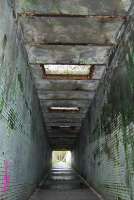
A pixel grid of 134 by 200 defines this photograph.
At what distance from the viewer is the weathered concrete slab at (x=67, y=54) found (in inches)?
274

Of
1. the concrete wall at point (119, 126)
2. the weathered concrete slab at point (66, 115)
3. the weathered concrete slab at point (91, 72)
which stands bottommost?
the concrete wall at point (119, 126)

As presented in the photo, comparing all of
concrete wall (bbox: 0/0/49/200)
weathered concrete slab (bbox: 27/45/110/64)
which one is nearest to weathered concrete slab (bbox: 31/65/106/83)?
weathered concrete slab (bbox: 27/45/110/64)

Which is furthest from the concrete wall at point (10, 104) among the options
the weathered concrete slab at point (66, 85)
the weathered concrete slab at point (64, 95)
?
the weathered concrete slab at point (64, 95)

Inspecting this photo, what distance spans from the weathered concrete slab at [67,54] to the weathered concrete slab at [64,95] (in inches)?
103

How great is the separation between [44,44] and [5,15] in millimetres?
2195

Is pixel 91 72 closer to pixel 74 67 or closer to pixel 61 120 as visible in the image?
pixel 74 67

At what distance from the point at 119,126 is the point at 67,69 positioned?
2.93 m

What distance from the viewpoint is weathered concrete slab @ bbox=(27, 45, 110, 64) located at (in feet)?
22.8

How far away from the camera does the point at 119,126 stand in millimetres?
6438

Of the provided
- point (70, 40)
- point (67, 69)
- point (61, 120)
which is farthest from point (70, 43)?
point (61, 120)

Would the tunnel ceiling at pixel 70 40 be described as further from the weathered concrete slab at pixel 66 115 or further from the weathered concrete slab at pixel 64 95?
the weathered concrete slab at pixel 66 115

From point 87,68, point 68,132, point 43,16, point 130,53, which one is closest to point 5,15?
point 43,16

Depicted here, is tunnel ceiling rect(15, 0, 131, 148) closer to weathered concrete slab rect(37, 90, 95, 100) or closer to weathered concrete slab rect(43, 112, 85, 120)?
weathered concrete slab rect(37, 90, 95, 100)

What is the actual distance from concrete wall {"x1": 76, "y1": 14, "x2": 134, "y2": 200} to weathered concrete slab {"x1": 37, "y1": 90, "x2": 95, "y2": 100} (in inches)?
57.2
